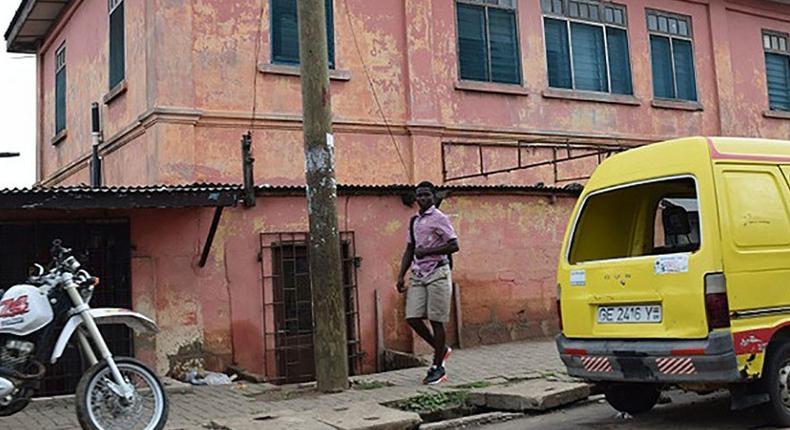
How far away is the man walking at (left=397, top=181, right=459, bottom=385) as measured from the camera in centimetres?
846

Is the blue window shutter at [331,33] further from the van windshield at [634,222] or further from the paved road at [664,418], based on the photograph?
the paved road at [664,418]

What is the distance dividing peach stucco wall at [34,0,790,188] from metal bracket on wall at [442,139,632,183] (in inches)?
4.4

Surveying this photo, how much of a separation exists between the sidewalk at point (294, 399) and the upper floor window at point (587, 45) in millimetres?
6782

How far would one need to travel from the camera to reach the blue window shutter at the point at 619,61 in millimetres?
15859

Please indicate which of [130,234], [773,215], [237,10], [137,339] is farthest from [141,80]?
[773,215]

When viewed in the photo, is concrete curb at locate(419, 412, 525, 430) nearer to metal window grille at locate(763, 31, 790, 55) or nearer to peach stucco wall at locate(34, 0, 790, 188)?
peach stucco wall at locate(34, 0, 790, 188)

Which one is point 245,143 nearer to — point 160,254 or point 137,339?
point 160,254

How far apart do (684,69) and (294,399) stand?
12020 millimetres

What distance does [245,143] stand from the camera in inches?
380

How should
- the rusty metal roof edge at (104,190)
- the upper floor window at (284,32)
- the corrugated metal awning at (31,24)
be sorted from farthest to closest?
1. the corrugated metal awning at (31,24)
2. the upper floor window at (284,32)
3. the rusty metal roof edge at (104,190)

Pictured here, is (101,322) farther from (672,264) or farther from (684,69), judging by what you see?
(684,69)

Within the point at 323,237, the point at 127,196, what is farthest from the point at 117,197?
the point at 323,237

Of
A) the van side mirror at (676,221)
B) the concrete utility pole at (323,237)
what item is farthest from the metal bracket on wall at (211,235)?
the van side mirror at (676,221)

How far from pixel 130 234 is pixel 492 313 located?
15.4ft
